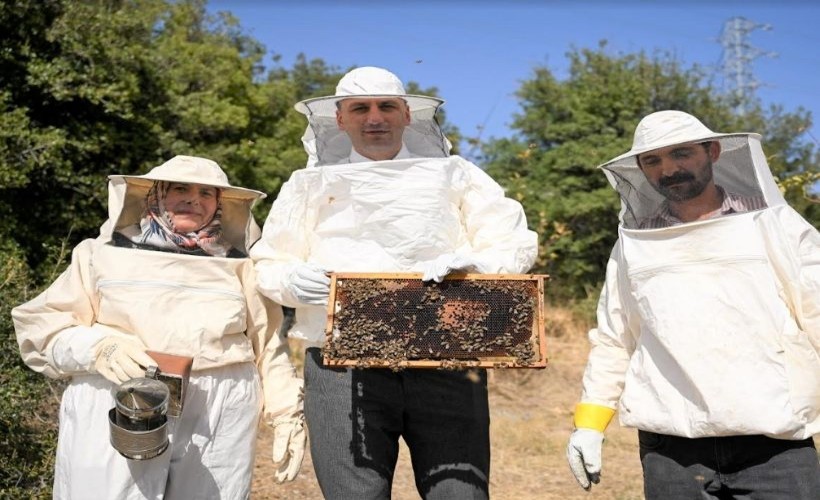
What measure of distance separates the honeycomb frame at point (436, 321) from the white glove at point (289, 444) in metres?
0.68

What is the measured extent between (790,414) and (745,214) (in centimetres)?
70

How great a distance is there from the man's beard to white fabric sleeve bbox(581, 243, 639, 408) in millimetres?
324

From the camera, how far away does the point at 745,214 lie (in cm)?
281

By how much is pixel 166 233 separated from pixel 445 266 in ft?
3.91

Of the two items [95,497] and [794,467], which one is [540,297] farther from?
[95,497]

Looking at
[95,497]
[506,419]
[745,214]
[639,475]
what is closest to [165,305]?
[95,497]

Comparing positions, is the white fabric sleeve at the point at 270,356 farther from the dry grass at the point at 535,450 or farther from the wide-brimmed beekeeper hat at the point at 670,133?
the dry grass at the point at 535,450

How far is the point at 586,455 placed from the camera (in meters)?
3.01

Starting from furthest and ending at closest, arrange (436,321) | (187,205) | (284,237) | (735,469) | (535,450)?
(535,450)
(187,205)
(284,237)
(436,321)
(735,469)

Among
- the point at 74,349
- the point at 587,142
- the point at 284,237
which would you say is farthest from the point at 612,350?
the point at 587,142

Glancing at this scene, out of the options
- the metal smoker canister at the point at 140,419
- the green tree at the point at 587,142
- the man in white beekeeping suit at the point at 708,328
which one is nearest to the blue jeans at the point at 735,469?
the man in white beekeeping suit at the point at 708,328

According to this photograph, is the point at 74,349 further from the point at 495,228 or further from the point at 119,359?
the point at 495,228

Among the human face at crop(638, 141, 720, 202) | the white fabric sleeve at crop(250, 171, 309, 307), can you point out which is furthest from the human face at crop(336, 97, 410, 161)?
the human face at crop(638, 141, 720, 202)

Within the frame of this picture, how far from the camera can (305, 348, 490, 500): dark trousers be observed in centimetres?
295
